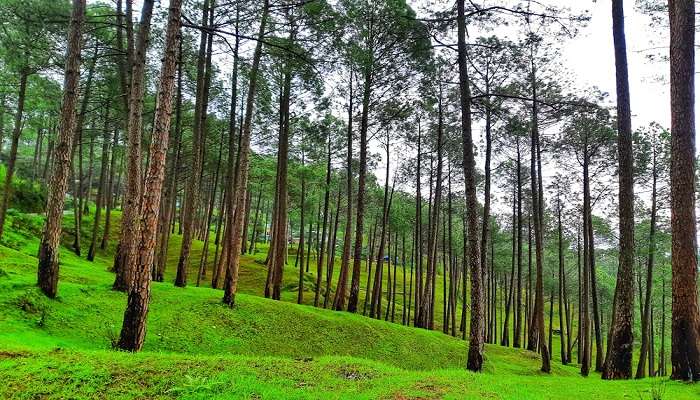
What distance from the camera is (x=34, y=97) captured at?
19.9 m

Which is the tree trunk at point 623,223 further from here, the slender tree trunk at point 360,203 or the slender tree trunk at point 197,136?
the slender tree trunk at point 197,136

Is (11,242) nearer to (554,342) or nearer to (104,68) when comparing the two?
(104,68)

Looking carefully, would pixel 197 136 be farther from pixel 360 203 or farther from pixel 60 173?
pixel 360 203

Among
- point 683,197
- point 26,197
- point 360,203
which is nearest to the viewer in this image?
point 683,197

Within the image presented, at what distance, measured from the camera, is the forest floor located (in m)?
5.49

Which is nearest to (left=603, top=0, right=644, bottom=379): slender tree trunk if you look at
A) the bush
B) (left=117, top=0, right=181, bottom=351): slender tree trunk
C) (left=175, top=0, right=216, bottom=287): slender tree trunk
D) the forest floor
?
the forest floor

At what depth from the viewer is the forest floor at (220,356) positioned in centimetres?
549

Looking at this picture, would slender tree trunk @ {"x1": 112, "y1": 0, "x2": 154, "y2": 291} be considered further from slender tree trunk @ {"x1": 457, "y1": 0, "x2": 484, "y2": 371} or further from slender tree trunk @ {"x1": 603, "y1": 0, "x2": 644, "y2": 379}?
slender tree trunk @ {"x1": 603, "y1": 0, "x2": 644, "y2": 379}

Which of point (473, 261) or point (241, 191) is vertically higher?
point (241, 191)

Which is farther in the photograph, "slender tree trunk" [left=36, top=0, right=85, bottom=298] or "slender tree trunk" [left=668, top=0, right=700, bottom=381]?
"slender tree trunk" [left=36, top=0, right=85, bottom=298]

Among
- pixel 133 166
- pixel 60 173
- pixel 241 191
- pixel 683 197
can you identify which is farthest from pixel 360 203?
pixel 683 197

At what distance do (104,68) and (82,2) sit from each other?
10.7 m

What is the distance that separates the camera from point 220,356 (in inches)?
294

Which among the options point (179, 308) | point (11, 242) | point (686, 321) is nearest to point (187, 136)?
point (11, 242)
